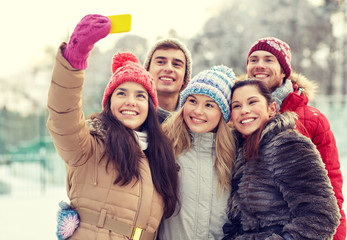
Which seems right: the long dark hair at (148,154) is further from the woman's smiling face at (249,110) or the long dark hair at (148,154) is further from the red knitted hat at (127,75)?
the woman's smiling face at (249,110)

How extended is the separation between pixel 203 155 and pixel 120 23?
1131 millimetres

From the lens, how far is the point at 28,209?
22.2ft

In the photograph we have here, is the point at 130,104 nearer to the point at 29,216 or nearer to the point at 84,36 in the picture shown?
the point at 84,36

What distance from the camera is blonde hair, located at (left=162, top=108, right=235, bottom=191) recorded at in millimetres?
2492

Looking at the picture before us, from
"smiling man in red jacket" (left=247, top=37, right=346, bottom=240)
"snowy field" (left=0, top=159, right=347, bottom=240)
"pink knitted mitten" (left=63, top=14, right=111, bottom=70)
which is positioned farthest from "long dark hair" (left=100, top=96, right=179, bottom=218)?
"snowy field" (left=0, top=159, right=347, bottom=240)

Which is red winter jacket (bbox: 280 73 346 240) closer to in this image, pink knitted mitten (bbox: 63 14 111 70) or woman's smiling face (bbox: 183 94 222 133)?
woman's smiling face (bbox: 183 94 222 133)

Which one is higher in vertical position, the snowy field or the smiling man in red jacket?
the smiling man in red jacket

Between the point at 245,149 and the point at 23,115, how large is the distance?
695 centimetres

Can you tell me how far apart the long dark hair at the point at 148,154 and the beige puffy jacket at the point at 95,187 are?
0.05 m

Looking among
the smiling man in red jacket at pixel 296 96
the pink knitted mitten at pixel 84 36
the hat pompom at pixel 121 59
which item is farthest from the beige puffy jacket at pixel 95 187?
the smiling man in red jacket at pixel 296 96

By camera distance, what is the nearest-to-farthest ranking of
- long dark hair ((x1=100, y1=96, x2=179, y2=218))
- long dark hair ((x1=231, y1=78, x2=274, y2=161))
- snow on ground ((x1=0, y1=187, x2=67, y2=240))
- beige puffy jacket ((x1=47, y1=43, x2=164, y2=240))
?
beige puffy jacket ((x1=47, y1=43, x2=164, y2=240)) → long dark hair ((x1=100, y1=96, x2=179, y2=218)) → long dark hair ((x1=231, y1=78, x2=274, y2=161)) → snow on ground ((x1=0, y1=187, x2=67, y2=240))

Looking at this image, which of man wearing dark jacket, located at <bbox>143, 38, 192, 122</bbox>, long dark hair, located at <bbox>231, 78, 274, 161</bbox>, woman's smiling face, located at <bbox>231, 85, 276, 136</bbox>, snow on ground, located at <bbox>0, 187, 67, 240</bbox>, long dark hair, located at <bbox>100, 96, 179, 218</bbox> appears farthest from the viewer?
snow on ground, located at <bbox>0, 187, 67, 240</bbox>

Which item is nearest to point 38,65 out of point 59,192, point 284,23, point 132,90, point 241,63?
point 241,63

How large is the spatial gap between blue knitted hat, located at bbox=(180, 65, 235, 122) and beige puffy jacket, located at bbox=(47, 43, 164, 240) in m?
0.68
